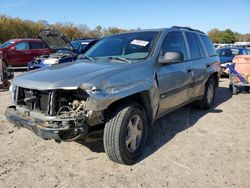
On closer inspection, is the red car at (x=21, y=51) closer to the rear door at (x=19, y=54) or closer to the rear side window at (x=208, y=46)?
the rear door at (x=19, y=54)

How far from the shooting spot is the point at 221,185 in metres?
3.29

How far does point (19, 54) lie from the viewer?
15.1 metres

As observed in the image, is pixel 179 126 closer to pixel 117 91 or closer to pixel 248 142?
pixel 248 142

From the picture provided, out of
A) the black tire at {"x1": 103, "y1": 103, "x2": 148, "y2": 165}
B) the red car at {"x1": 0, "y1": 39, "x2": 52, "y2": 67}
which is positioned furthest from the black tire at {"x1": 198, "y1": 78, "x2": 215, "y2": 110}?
the red car at {"x1": 0, "y1": 39, "x2": 52, "y2": 67}

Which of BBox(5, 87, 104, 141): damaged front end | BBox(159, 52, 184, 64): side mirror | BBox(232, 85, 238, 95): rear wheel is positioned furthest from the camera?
BBox(232, 85, 238, 95): rear wheel

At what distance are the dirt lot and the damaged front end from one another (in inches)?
21.8

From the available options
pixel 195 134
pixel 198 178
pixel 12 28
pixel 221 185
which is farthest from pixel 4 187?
pixel 12 28

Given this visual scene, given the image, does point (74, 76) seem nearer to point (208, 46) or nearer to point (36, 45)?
point (208, 46)

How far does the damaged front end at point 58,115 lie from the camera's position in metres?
3.27

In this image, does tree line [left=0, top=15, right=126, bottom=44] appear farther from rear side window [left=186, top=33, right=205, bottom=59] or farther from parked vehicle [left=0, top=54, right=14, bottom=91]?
rear side window [left=186, top=33, right=205, bottom=59]

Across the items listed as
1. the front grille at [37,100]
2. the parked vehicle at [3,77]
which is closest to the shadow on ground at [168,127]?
the front grille at [37,100]

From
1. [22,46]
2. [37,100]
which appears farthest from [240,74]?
[22,46]

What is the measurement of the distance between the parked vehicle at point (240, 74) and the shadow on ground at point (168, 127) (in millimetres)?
1488

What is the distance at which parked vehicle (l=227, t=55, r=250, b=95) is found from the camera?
27.6ft
